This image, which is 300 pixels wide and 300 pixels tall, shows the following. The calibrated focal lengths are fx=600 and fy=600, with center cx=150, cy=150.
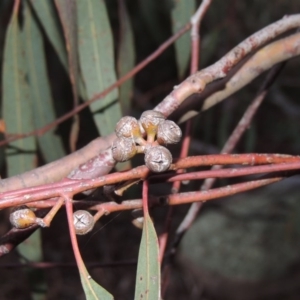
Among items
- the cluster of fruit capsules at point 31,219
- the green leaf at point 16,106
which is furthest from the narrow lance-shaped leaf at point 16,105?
the cluster of fruit capsules at point 31,219

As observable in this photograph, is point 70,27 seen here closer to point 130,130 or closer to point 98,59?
point 98,59

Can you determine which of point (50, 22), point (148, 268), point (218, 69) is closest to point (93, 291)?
point (148, 268)

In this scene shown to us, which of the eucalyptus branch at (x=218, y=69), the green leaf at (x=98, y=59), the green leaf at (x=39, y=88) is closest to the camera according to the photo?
the eucalyptus branch at (x=218, y=69)

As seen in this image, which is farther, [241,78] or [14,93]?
[14,93]

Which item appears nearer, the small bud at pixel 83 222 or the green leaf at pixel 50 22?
the small bud at pixel 83 222

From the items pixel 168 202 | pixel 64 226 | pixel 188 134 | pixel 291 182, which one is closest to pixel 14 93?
pixel 188 134

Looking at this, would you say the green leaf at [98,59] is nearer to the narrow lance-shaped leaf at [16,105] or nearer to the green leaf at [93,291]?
the narrow lance-shaped leaf at [16,105]

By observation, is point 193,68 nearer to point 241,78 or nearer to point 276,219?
point 241,78
